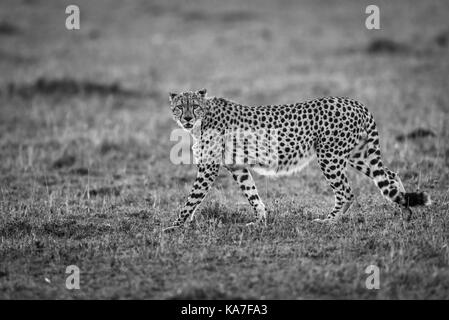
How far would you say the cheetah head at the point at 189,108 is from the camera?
24.5ft

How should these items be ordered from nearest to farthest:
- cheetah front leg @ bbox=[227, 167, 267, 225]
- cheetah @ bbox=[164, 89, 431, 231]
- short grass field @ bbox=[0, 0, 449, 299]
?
1. short grass field @ bbox=[0, 0, 449, 299]
2. cheetah @ bbox=[164, 89, 431, 231]
3. cheetah front leg @ bbox=[227, 167, 267, 225]

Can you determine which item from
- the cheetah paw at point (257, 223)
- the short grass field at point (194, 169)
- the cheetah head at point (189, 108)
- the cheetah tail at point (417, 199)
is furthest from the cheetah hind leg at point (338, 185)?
the cheetah head at point (189, 108)

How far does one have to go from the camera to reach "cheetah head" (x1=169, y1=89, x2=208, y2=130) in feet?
24.5

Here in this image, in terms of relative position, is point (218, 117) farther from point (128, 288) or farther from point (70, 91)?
point (70, 91)

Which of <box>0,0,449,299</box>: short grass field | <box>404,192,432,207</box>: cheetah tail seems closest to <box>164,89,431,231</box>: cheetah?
<box>404,192,432,207</box>: cheetah tail

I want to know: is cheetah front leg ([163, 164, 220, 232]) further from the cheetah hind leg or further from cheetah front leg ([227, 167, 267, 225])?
the cheetah hind leg

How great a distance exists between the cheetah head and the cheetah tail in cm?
263

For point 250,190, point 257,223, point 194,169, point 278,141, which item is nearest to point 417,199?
point 278,141

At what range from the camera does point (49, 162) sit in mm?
11148

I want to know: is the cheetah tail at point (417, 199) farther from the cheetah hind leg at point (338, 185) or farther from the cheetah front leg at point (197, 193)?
the cheetah front leg at point (197, 193)

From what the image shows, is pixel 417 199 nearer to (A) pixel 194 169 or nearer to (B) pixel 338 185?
(B) pixel 338 185

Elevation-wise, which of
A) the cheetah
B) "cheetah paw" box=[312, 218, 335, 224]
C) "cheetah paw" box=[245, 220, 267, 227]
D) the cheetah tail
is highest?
the cheetah
